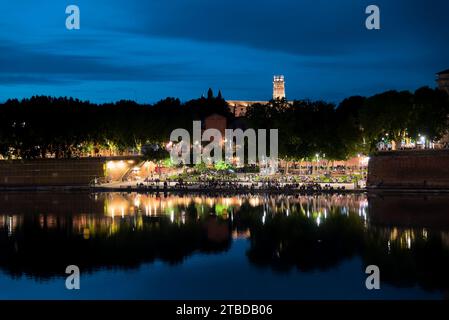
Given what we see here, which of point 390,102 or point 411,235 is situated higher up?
point 390,102

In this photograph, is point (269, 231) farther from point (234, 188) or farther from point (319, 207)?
point (234, 188)

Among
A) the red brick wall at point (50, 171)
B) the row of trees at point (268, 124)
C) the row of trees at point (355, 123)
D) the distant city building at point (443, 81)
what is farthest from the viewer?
the distant city building at point (443, 81)

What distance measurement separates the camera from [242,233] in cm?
4628

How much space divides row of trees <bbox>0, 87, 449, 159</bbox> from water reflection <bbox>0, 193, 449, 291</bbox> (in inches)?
627

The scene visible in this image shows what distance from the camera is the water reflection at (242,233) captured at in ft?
121

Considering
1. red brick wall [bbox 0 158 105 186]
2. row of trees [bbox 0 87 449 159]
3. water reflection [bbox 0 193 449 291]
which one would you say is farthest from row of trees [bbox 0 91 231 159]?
water reflection [bbox 0 193 449 291]

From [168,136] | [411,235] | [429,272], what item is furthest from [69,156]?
[429,272]

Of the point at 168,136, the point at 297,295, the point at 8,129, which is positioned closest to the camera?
the point at 297,295

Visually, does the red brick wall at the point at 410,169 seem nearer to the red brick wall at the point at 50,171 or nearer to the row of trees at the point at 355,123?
the row of trees at the point at 355,123

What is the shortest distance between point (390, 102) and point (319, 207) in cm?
2385

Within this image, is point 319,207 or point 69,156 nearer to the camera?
point 319,207

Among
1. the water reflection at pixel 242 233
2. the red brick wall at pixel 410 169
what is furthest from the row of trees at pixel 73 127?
the red brick wall at pixel 410 169

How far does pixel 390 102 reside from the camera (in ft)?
251

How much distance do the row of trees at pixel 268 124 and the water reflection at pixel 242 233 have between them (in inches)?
627
